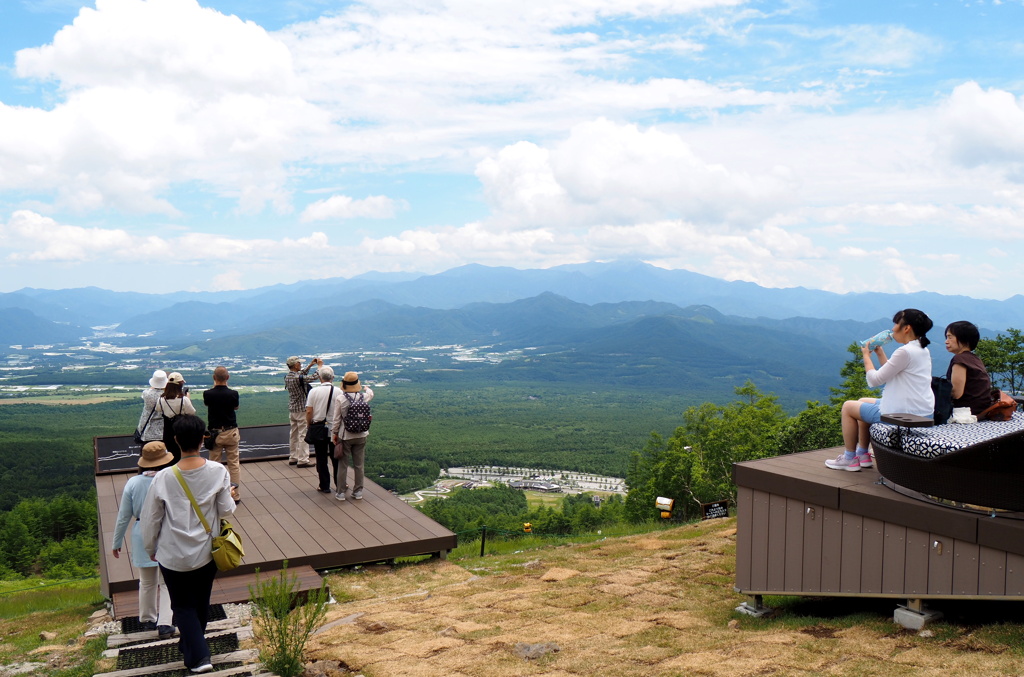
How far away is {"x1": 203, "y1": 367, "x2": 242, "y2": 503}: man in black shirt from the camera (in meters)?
8.22

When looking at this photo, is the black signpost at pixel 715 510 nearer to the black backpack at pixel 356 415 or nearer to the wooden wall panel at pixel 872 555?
the black backpack at pixel 356 415

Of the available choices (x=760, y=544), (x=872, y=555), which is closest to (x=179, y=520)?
(x=760, y=544)

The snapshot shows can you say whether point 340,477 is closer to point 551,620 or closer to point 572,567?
point 572,567

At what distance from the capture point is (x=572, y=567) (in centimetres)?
772

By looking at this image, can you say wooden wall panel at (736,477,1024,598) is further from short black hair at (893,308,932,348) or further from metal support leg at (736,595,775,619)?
short black hair at (893,308,932,348)

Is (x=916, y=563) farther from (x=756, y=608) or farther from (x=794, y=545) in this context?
(x=756, y=608)

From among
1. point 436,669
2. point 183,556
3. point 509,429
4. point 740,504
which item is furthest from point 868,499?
point 509,429

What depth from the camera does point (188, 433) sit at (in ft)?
13.3

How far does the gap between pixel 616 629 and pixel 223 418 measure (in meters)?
5.31

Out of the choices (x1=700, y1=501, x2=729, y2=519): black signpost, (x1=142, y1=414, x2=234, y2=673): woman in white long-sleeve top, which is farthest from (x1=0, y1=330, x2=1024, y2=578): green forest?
(x1=142, y1=414, x2=234, y2=673): woman in white long-sleeve top

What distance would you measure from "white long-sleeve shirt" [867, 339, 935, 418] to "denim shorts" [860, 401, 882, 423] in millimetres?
238

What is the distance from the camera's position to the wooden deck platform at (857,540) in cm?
409

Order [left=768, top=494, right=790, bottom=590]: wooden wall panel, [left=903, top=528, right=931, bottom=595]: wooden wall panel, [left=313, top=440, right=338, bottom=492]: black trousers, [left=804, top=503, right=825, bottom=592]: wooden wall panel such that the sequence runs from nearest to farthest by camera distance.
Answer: [left=903, top=528, right=931, bottom=595]: wooden wall panel
[left=804, top=503, right=825, bottom=592]: wooden wall panel
[left=768, top=494, right=790, bottom=590]: wooden wall panel
[left=313, top=440, right=338, bottom=492]: black trousers

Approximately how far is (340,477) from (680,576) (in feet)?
14.1
